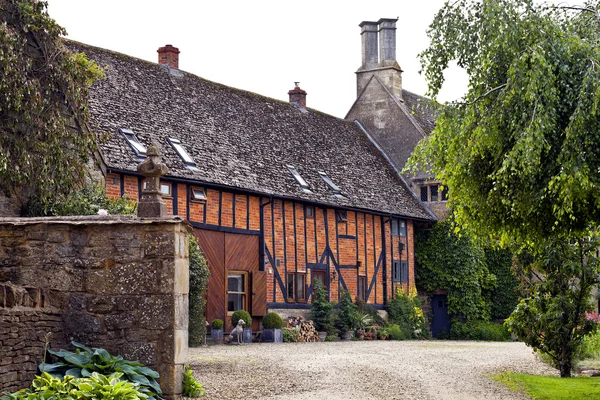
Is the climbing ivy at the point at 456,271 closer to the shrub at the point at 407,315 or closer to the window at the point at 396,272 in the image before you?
the shrub at the point at 407,315

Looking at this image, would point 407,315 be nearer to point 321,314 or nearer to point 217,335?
point 321,314

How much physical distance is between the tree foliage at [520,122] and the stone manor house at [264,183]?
21.4 feet

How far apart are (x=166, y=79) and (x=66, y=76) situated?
975 centimetres

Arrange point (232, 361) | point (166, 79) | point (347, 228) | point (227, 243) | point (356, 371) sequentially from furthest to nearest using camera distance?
point (347, 228)
point (166, 79)
point (227, 243)
point (232, 361)
point (356, 371)

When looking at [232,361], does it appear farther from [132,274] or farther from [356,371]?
[132,274]

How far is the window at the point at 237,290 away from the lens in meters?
23.1

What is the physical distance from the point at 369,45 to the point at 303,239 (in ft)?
41.6

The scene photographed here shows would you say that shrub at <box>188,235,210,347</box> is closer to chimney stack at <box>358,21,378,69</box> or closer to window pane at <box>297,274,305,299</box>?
window pane at <box>297,274,305,299</box>

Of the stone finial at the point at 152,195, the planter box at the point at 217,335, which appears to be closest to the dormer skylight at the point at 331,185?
the planter box at the point at 217,335

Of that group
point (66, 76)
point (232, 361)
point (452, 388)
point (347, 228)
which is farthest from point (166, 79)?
point (452, 388)

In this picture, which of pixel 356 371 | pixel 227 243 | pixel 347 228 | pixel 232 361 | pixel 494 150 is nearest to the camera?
→ pixel 494 150

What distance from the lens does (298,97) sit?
3147cm

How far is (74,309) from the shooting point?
32.3 ft

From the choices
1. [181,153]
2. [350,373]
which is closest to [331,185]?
[181,153]
